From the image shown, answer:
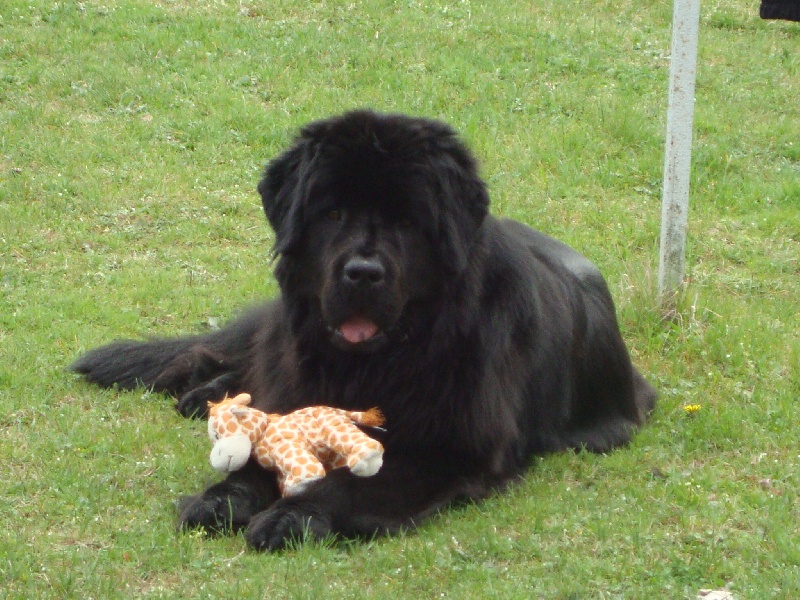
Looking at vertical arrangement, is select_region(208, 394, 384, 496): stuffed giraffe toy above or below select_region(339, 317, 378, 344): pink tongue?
below

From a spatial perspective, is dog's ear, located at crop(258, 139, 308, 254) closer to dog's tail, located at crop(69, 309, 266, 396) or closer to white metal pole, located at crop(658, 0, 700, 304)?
dog's tail, located at crop(69, 309, 266, 396)

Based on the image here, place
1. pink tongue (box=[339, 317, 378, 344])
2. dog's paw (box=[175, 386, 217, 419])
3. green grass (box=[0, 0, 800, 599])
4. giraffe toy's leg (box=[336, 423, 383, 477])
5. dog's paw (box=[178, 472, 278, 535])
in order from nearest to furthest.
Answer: green grass (box=[0, 0, 800, 599]) → dog's paw (box=[178, 472, 278, 535]) → giraffe toy's leg (box=[336, 423, 383, 477]) → pink tongue (box=[339, 317, 378, 344]) → dog's paw (box=[175, 386, 217, 419])

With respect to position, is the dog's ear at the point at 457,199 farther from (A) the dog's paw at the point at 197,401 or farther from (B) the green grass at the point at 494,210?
(A) the dog's paw at the point at 197,401

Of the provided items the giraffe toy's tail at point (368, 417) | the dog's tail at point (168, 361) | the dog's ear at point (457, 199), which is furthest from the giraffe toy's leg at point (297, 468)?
the dog's tail at point (168, 361)

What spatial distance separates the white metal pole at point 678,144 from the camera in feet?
20.3

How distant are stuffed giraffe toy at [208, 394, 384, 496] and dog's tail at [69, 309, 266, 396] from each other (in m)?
1.16

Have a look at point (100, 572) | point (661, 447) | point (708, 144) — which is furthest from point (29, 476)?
point (708, 144)

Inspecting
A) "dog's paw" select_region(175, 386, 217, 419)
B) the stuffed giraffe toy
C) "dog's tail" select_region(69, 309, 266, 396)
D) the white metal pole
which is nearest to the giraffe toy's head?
the stuffed giraffe toy

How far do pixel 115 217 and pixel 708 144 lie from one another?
206 inches

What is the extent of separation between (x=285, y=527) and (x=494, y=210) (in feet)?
16.6

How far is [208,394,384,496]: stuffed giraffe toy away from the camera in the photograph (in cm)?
405

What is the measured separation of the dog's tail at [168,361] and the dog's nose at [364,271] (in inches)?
57.8

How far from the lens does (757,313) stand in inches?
272

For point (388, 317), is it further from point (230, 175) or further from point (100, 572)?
point (230, 175)
